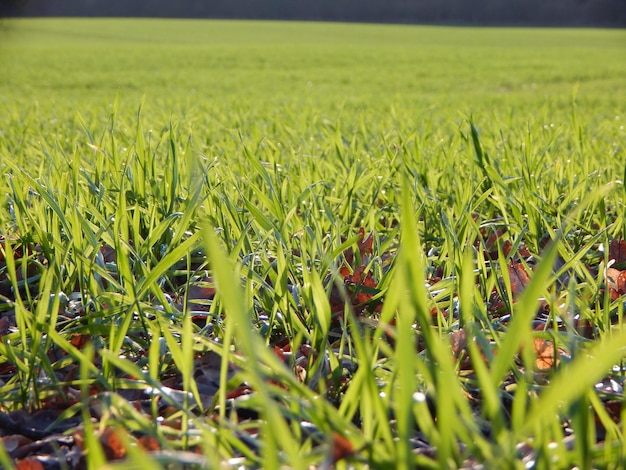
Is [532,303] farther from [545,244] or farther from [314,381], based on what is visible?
[545,244]

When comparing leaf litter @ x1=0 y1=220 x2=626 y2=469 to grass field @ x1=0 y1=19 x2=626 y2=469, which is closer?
grass field @ x1=0 y1=19 x2=626 y2=469

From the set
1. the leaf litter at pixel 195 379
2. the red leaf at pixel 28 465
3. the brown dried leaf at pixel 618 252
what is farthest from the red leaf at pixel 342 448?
the brown dried leaf at pixel 618 252

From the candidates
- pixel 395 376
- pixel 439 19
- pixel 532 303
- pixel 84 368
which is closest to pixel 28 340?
pixel 84 368

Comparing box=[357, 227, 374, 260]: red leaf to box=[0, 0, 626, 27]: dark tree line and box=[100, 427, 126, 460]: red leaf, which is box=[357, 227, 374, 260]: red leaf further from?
box=[0, 0, 626, 27]: dark tree line

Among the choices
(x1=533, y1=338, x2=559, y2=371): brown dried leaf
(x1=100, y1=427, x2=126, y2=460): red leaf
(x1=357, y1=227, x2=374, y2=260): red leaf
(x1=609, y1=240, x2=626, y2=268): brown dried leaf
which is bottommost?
(x1=100, y1=427, x2=126, y2=460): red leaf

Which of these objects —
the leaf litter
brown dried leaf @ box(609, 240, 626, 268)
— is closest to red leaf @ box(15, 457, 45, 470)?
the leaf litter

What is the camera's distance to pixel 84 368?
847 millimetres

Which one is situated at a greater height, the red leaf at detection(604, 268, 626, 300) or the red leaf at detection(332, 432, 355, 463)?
the red leaf at detection(332, 432, 355, 463)

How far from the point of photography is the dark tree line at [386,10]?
57969 millimetres

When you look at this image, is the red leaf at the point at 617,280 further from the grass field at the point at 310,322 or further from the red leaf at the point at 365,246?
the red leaf at the point at 365,246

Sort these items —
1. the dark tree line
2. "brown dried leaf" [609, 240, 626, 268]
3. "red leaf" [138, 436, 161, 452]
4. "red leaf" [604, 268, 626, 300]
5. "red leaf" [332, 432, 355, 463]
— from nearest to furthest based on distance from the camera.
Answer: "red leaf" [332, 432, 355, 463]
"red leaf" [138, 436, 161, 452]
"red leaf" [604, 268, 626, 300]
"brown dried leaf" [609, 240, 626, 268]
the dark tree line

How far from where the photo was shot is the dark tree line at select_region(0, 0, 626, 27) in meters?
58.0

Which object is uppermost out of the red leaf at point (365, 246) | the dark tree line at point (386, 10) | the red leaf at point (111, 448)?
the dark tree line at point (386, 10)

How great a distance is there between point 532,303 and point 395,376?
1.00 feet
